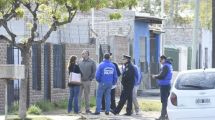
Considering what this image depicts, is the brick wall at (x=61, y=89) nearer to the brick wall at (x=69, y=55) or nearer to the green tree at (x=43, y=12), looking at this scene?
the brick wall at (x=69, y=55)

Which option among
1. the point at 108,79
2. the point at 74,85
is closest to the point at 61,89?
the point at 74,85

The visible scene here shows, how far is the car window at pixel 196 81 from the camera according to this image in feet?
48.8

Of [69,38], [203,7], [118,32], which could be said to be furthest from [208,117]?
[203,7]

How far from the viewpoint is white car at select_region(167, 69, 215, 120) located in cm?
1465

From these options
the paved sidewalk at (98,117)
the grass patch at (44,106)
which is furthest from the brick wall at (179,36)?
the paved sidewalk at (98,117)

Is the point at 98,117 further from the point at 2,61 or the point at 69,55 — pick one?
the point at 69,55

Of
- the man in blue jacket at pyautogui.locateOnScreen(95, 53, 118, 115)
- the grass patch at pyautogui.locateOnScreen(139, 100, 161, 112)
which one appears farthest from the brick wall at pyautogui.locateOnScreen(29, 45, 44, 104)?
the grass patch at pyautogui.locateOnScreen(139, 100, 161, 112)

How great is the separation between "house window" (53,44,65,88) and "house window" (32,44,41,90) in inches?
49.2

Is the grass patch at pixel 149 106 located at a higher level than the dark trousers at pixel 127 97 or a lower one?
lower

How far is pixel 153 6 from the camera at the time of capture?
2197 inches

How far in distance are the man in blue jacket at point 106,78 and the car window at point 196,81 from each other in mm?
4174

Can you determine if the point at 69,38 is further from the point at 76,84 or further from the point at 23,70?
the point at 23,70

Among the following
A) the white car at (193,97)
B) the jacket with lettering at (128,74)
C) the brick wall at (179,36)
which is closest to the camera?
the white car at (193,97)

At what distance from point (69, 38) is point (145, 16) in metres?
8.48
